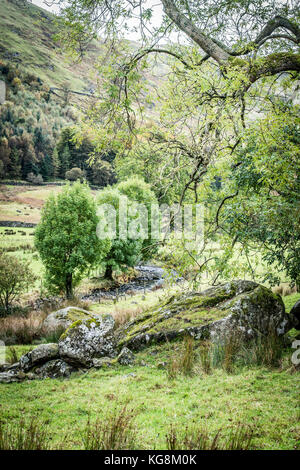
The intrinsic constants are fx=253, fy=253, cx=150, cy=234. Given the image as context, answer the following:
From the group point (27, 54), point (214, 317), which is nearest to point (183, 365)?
point (214, 317)

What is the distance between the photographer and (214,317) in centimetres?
691

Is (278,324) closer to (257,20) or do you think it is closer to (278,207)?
(278,207)

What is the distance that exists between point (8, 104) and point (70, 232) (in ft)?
302

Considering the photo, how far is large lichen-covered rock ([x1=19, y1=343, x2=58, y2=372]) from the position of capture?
6426 millimetres

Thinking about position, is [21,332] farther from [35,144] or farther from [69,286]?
[35,144]

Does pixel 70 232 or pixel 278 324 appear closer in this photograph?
pixel 278 324

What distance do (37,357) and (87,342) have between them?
49.8 inches

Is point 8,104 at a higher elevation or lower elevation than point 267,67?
higher

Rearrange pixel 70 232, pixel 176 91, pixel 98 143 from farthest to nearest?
pixel 70 232, pixel 176 91, pixel 98 143

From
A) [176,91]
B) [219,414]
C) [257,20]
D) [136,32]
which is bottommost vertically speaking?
[219,414]

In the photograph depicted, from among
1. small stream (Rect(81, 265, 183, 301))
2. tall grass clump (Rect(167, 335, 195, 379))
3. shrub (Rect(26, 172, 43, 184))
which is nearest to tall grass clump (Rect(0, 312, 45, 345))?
tall grass clump (Rect(167, 335, 195, 379))

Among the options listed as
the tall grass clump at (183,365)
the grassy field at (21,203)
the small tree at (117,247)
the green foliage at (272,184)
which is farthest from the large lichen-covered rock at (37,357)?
the grassy field at (21,203)

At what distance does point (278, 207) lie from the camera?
5.12 meters
